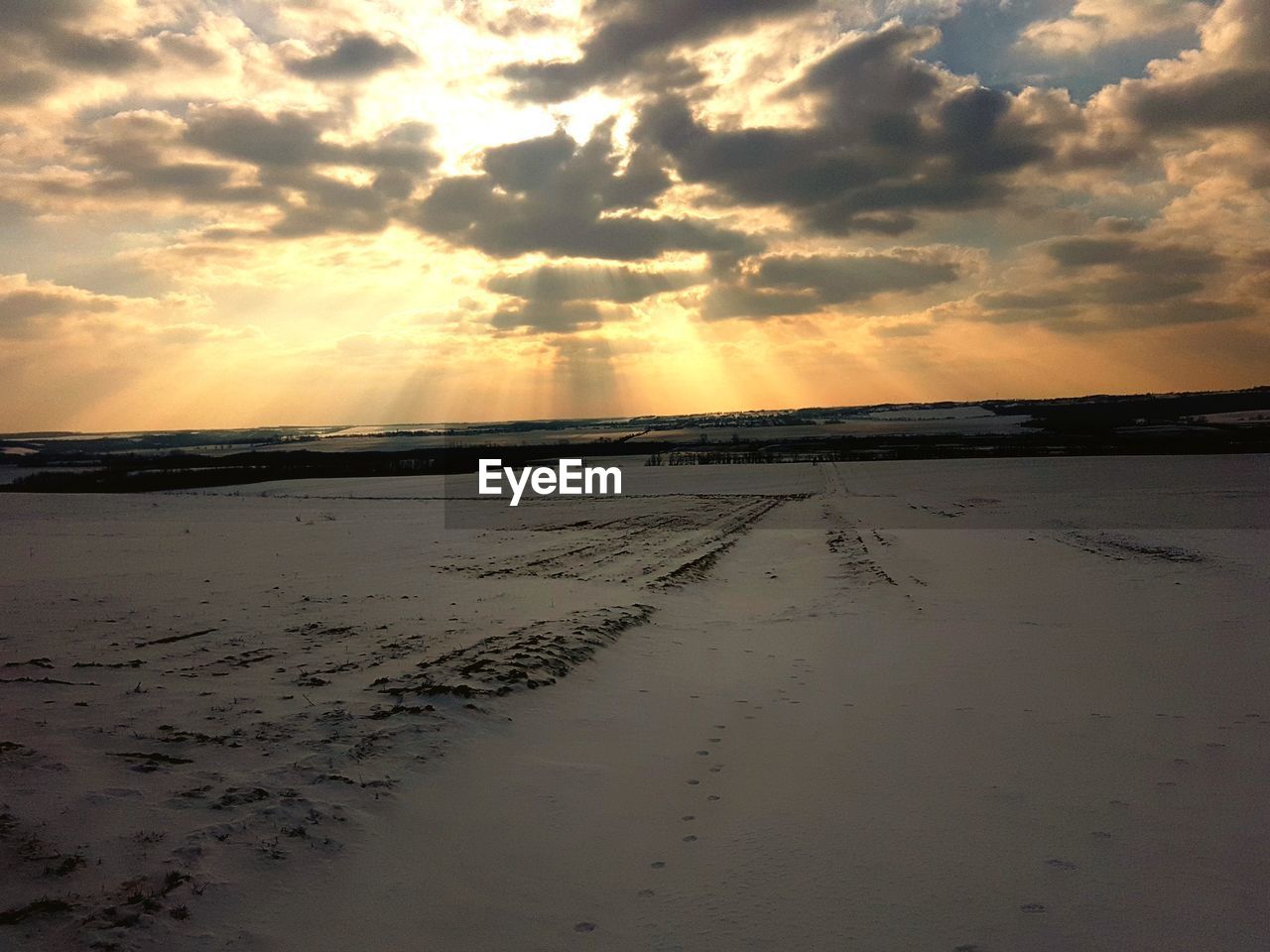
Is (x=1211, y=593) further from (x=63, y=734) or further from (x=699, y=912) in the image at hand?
(x=63, y=734)

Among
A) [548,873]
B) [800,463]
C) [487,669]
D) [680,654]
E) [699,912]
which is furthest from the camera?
[800,463]

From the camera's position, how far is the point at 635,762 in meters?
7.91

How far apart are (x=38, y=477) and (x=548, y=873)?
99752mm

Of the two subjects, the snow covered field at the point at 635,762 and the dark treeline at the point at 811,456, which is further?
the dark treeline at the point at 811,456

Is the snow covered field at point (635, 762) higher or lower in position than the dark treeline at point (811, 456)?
lower

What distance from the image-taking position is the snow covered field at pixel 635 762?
5.19 metres

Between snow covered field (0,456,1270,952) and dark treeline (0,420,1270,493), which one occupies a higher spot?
dark treeline (0,420,1270,493)

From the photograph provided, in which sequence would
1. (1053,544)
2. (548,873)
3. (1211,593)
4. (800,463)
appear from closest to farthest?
(548,873)
(1211,593)
(1053,544)
(800,463)

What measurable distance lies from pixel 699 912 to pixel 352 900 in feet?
7.89

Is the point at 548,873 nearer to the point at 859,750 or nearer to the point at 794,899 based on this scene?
the point at 794,899

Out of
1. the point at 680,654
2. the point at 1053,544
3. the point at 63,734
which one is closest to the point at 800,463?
the point at 1053,544

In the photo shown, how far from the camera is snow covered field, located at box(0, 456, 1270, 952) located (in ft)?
17.0

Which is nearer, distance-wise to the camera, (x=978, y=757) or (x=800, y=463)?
(x=978, y=757)

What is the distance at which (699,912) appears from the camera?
208 inches
